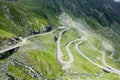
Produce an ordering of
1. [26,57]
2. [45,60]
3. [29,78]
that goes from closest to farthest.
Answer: [29,78]
[26,57]
[45,60]

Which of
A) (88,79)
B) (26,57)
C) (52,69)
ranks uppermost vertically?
(26,57)

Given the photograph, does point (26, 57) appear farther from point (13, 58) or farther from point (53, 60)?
point (53, 60)

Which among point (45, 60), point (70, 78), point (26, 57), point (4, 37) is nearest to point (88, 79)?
point (70, 78)

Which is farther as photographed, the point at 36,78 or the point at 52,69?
the point at 52,69

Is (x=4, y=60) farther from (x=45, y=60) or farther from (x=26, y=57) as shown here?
(x=45, y=60)

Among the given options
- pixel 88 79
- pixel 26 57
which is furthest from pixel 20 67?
pixel 88 79

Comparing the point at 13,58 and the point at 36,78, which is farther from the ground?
the point at 13,58

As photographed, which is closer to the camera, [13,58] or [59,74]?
[13,58]

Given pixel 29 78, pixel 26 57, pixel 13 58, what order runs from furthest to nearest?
pixel 26 57 → pixel 13 58 → pixel 29 78

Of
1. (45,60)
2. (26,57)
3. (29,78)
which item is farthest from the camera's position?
(45,60)
